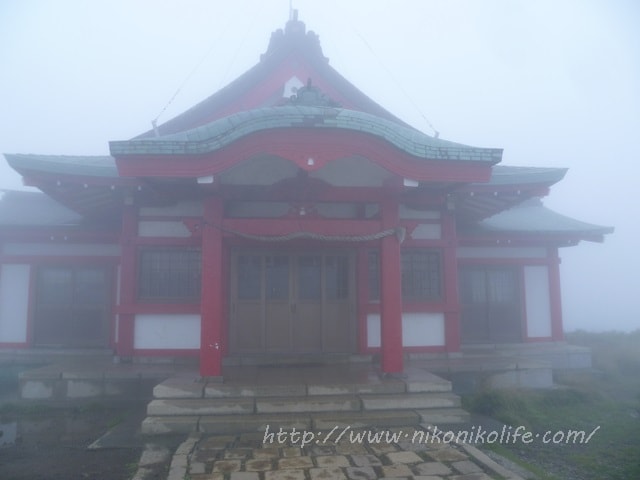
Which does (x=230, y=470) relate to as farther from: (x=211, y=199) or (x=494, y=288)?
(x=494, y=288)

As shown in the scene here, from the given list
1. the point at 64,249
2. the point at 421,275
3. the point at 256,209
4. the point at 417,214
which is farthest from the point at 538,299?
the point at 64,249

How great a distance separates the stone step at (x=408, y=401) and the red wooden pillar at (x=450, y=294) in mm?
2705

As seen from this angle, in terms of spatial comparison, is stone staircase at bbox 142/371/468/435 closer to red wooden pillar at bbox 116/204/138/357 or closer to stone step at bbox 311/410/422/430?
stone step at bbox 311/410/422/430

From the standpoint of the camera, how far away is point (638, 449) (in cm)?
620

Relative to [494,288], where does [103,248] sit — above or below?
above

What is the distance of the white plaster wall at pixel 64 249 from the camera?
1076 centimetres

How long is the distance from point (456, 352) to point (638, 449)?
378cm

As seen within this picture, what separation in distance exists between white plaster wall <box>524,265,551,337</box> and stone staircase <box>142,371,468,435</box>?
17.4 feet

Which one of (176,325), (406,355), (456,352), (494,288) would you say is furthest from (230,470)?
(494,288)

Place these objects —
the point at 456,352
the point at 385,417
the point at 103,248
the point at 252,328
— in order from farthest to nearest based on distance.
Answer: the point at 103,248 → the point at 456,352 → the point at 252,328 → the point at 385,417

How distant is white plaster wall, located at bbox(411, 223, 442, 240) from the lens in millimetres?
9836

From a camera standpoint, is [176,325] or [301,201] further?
[176,325]

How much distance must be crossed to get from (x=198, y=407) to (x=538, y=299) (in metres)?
8.44

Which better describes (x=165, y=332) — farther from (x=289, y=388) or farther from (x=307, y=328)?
(x=289, y=388)
